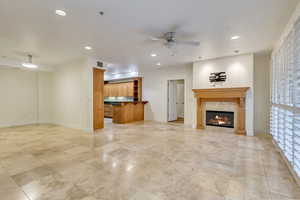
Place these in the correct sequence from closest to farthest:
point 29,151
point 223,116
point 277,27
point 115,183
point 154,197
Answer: point 154,197 < point 115,183 < point 277,27 < point 29,151 < point 223,116

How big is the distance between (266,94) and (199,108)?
232 centimetres

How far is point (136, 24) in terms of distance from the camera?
9.95 ft

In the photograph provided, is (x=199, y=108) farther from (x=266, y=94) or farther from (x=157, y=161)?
(x=157, y=161)

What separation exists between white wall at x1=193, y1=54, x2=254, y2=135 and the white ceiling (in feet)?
1.59

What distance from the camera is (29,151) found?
343 centimetres

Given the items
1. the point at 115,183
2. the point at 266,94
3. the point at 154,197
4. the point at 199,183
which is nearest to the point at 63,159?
the point at 115,183

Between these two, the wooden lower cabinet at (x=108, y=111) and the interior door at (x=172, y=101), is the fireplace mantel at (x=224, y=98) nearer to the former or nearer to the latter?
the interior door at (x=172, y=101)

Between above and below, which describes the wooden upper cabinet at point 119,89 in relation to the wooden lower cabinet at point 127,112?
above

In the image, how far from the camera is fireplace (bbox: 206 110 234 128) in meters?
5.53

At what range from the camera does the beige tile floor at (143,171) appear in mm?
1913

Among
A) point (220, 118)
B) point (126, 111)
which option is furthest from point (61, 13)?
point (220, 118)

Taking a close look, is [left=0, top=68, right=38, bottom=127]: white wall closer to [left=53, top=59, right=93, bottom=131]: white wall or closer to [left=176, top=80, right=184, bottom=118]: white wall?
[left=53, top=59, right=93, bottom=131]: white wall

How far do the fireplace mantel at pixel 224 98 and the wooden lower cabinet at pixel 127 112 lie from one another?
3.35 meters

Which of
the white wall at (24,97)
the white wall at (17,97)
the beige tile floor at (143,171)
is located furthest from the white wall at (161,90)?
the white wall at (17,97)
